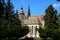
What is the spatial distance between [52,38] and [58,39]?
51.6 inches

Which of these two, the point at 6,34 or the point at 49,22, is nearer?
the point at 6,34

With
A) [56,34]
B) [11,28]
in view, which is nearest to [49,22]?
[56,34]

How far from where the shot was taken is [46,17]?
226ft

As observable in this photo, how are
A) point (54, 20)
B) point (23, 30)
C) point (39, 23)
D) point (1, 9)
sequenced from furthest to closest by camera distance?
point (39, 23)
point (54, 20)
point (1, 9)
point (23, 30)

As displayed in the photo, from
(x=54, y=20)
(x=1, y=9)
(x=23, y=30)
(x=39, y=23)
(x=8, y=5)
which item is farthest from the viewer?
(x=39, y=23)

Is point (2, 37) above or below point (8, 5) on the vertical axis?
below

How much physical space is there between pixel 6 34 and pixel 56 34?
11053mm

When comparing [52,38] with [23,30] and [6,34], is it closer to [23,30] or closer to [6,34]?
[23,30]

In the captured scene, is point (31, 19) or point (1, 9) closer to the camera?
point (1, 9)

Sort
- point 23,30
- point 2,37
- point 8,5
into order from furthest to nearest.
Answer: point 8,5, point 23,30, point 2,37

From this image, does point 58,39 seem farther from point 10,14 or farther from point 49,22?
point 10,14

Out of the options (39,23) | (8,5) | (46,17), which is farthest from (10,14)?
(39,23)

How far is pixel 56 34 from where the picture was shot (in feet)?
162

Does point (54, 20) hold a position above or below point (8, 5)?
below
